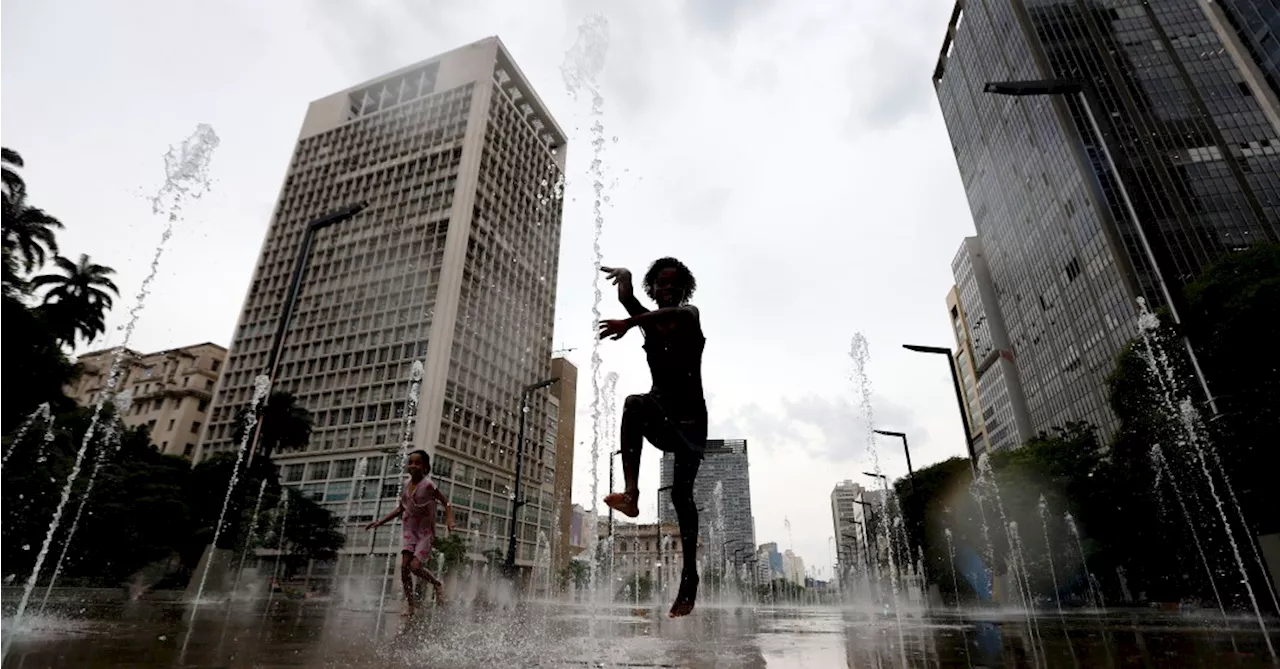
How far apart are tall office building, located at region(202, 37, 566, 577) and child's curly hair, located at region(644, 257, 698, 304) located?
58.8m

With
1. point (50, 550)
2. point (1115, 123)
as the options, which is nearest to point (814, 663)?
point (50, 550)

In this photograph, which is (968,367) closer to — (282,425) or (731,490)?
(731,490)

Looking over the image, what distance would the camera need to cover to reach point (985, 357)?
294 ft

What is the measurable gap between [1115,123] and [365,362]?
8137cm

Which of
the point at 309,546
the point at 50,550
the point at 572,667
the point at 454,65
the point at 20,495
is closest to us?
the point at 572,667

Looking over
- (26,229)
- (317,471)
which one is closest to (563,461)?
(317,471)

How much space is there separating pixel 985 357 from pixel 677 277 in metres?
99.6

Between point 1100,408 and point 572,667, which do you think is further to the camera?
point 1100,408

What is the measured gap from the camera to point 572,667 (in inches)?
133

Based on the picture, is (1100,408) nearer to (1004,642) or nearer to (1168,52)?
(1168,52)

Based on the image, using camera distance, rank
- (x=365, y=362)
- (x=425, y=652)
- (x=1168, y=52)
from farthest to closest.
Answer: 1. (x=365, y=362)
2. (x=1168, y=52)
3. (x=425, y=652)

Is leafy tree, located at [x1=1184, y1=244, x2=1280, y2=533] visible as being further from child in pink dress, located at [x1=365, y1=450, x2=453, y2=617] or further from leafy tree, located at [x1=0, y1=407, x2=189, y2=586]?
leafy tree, located at [x1=0, y1=407, x2=189, y2=586]

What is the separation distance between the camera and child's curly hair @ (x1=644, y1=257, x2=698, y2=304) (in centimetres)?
429

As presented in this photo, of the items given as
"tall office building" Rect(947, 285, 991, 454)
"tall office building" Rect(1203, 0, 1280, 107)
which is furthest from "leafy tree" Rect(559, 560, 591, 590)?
"tall office building" Rect(1203, 0, 1280, 107)
